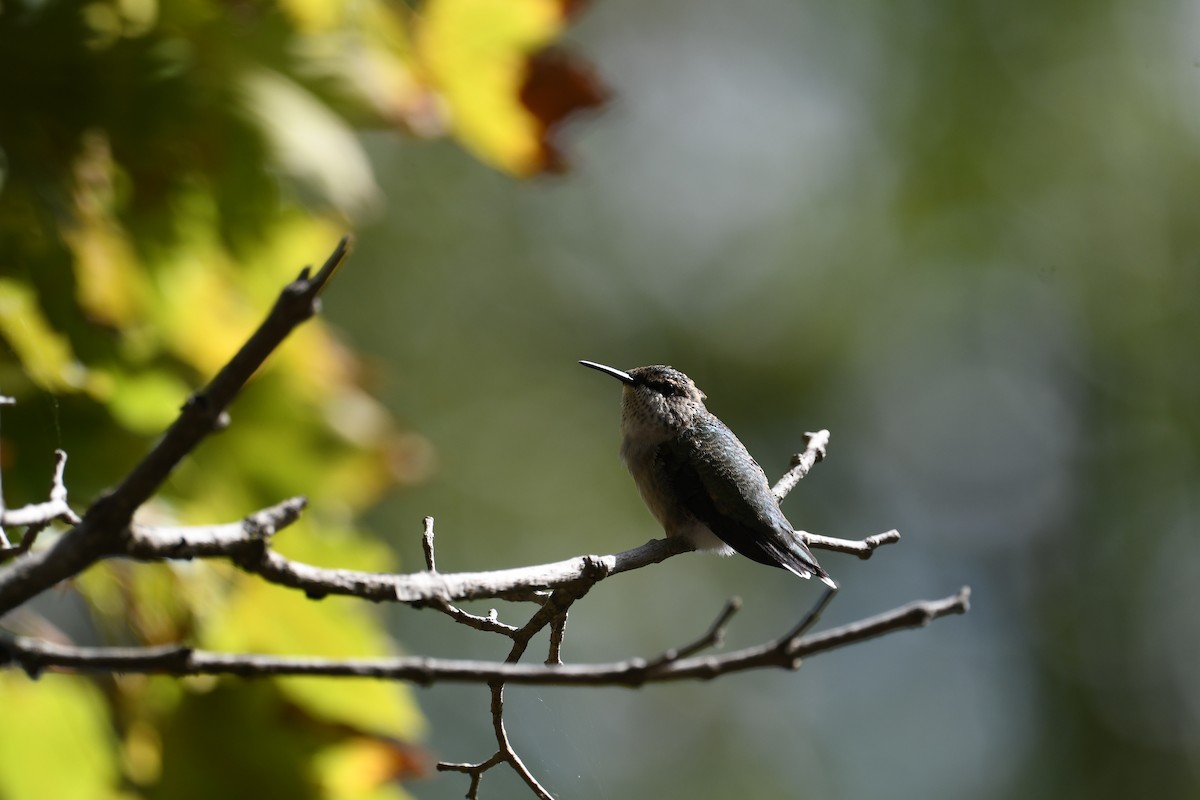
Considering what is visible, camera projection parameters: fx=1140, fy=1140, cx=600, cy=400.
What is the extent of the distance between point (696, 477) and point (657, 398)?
1.85ft

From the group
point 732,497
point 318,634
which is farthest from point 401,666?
point 732,497

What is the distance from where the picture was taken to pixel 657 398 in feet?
14.4

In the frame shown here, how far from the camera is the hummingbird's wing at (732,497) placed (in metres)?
3.45

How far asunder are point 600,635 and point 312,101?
1098 centimetres

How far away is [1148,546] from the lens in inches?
589

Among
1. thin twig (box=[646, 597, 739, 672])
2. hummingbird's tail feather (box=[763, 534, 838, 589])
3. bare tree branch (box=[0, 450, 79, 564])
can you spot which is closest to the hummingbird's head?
hummingbird's tail feather (box=[763, 534, 838, 589])

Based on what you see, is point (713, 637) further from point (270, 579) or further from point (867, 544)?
point (867, 544)

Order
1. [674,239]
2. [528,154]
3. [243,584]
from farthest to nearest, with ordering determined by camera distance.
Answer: [674,239] → [528,154] → [243,584]

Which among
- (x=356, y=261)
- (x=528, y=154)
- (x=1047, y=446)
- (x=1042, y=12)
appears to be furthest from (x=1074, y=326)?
(x=528, y=154)

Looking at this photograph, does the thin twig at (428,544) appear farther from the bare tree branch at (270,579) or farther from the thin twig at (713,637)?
the thin twig at (713,637)

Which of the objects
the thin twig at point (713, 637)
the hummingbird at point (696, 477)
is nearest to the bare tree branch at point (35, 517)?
the thin twig at point (713, 637)

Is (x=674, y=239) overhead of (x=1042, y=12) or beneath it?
beneath

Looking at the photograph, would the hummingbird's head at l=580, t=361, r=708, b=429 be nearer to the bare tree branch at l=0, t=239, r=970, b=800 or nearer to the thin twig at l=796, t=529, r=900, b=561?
the thin twig at l=796, t=529, r=900, b=561

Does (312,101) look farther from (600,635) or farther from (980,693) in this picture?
(980,693)
